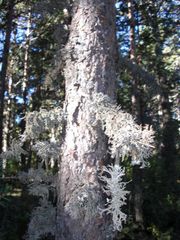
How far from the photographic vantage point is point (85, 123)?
4199 millimetres

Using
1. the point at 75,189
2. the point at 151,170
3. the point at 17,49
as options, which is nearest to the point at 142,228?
the point at 151,170

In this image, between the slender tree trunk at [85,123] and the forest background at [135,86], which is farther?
the forest background at [135,86]

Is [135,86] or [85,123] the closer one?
[85,123]

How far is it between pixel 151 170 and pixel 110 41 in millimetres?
12086

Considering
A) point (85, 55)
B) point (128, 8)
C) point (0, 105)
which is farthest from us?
point (128, 8)

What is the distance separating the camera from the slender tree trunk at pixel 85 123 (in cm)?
399

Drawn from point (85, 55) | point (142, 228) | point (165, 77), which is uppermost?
point (165, 77)

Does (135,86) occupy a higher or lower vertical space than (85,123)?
higher

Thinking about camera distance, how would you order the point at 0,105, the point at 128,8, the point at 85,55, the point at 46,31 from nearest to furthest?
the point at 85,55 → the point at 0,105 → the point at 128,8 → the point at 46,31

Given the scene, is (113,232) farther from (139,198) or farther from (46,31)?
(46,31)

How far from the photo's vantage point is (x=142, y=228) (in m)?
Answer: 12.0

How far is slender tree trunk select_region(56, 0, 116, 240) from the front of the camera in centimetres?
399

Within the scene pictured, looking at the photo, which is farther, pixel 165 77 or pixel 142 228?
pixel 165 77

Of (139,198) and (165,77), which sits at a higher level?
(165,77)
